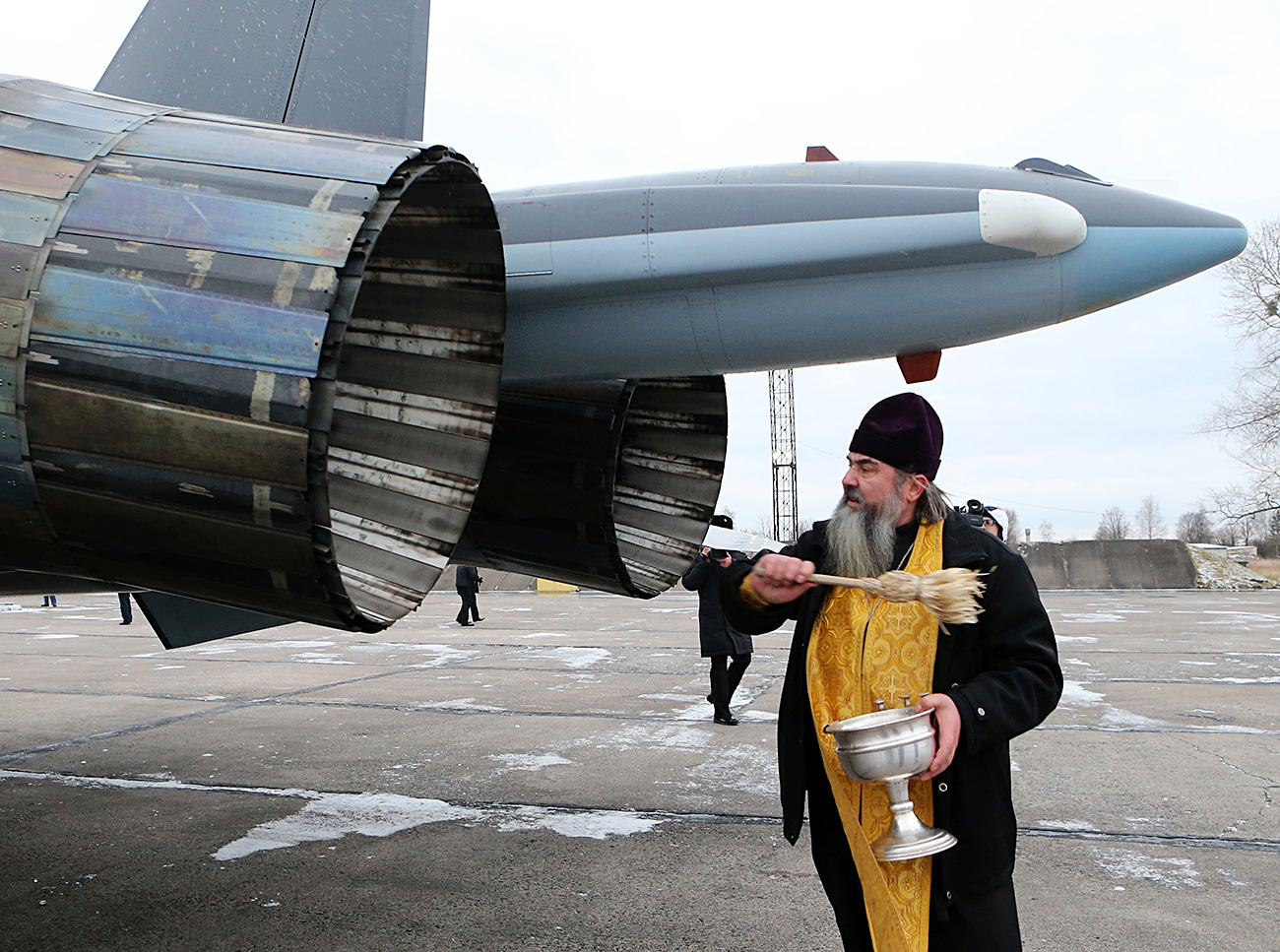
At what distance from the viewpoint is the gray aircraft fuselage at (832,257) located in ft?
10.3

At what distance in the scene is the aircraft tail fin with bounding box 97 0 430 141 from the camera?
14.1 ft

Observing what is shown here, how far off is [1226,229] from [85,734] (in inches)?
300

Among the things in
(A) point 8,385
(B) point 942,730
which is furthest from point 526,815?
(A) point 8,385

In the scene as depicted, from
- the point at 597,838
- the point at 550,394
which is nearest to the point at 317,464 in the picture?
the point at 550,394

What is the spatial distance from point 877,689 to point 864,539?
384mm

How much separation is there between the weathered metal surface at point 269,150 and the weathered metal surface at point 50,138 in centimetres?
7

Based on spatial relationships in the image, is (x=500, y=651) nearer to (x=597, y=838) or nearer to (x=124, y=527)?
(x=597, y=838)

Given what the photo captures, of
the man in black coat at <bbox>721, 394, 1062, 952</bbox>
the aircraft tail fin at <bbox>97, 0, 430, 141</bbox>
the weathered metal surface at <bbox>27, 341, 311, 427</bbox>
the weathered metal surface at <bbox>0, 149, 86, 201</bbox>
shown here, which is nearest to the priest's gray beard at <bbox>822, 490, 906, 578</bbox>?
the man in black coat at <bbox>721, 394, 1062, 952</bbox>

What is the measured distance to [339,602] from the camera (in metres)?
2.44

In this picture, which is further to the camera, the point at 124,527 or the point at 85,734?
the point at 85,734

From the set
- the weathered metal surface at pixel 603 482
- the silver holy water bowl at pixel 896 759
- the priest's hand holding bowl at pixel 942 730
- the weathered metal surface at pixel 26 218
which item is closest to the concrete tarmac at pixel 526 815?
the weathered metal surface at pixel 603 482

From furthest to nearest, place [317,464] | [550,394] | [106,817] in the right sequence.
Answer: [106,817]
[550,394]
[317,464]

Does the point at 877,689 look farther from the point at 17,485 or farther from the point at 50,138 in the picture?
the point at 50,138

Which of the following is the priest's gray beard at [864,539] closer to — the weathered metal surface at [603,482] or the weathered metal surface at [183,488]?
the weathered metal surface at [183,488]
